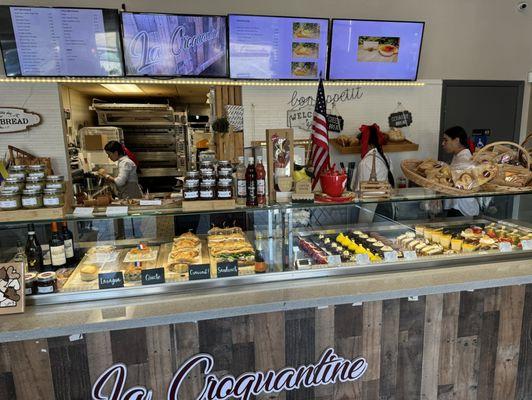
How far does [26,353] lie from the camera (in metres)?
1.63

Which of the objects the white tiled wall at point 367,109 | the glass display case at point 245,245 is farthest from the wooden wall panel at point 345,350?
the white tiled wall at point 367,109

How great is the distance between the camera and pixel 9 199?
1.74 metres

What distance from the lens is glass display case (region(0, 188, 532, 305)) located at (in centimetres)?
189

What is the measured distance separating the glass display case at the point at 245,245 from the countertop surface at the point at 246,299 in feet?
0.20

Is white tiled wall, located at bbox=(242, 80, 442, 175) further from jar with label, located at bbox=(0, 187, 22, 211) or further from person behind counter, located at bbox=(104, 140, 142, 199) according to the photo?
jar with label, located at bbox=(0, 187, 22, 211)

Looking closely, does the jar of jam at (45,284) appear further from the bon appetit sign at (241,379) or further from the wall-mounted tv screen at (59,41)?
the wall-mounted tv screen at (59,41)

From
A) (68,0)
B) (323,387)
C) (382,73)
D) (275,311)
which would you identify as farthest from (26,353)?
(382,73)

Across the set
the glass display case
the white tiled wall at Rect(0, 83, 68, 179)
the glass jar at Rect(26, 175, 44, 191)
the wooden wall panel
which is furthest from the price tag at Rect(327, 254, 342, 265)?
the white tiled wall at Rect(0, 83, 68, 179)

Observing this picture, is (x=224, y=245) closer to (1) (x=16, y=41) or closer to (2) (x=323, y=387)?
(2) (x=323, y=387)

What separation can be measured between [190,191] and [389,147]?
2.98 m

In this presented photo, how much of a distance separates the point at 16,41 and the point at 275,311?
341 cm

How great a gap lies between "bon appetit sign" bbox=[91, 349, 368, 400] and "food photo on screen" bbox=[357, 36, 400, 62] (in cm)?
324

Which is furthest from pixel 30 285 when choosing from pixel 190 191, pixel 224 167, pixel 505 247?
pixel 505 247

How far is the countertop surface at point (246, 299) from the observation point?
164cm
